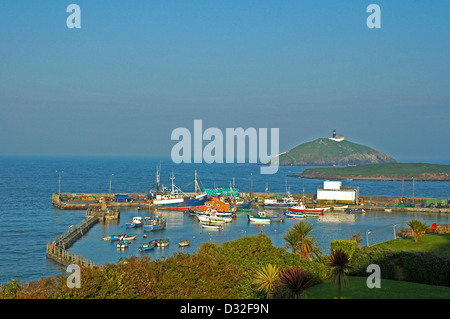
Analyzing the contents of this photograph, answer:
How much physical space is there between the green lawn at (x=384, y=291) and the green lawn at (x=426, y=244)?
7131mm

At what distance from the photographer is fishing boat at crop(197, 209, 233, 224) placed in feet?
256

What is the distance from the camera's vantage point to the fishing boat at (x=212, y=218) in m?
78.1

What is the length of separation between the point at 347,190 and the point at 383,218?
18307 millimetres

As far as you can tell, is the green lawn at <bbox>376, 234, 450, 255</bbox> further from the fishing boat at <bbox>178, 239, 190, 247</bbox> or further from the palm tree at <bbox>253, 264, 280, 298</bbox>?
the fishing boat at <bbox>178, 239, 190, 247</bbox>

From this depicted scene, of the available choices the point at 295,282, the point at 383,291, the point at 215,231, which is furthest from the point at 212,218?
the point at 295,282

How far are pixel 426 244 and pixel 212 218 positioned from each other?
172ft

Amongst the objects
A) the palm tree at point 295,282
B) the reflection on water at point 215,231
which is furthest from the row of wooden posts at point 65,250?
the palm tree at point 295,282

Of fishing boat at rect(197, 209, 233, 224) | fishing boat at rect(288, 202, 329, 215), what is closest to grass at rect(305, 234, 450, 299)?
fishing boat at rect(197, 209, 233, 224)

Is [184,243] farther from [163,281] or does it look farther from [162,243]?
[163,281]

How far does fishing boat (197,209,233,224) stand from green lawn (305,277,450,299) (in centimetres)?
5718

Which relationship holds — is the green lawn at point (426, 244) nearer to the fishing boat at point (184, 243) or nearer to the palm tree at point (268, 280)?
the palm tree at point (268, 280)
